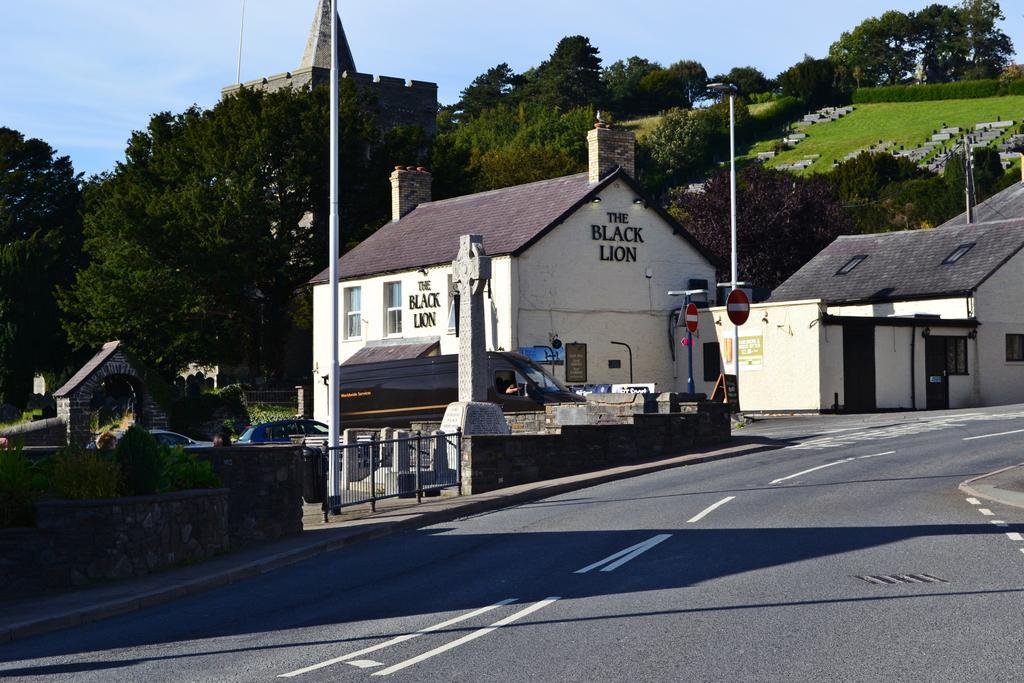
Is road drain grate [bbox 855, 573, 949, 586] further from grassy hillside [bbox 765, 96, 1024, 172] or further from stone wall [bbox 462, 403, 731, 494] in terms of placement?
grassy hillside [bbox 765, 96, 1024, 172]

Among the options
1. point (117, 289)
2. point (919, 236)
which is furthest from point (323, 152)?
point (919, 236)

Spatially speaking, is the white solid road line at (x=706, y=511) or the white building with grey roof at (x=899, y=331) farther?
the white building with grey roof at (x=899, y=331)

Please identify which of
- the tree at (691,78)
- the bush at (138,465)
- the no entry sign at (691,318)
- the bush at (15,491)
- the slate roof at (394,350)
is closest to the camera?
the bush at (15,491)

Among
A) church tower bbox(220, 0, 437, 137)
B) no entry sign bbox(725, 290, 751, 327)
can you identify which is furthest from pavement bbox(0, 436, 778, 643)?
church tower bbox(220, 0, 437, 137)

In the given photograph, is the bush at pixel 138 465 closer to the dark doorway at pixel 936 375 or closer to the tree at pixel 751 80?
the dark doorway at pixel 936 375

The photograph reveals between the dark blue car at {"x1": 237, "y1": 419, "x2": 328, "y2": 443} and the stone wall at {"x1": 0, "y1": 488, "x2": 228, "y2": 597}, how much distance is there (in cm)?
1660

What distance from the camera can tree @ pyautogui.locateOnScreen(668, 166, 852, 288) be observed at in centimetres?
6969

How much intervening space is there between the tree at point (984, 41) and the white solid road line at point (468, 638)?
499 feet

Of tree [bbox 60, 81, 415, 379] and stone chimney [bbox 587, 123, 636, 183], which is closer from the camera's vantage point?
stone chimney [bbox 587, 123, 636, 183]

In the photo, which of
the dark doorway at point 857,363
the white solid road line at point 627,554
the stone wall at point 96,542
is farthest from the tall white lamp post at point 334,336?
the dark doorway at point 857,363

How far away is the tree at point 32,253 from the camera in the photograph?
60.1m

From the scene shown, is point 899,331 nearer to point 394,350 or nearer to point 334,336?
point 394,350

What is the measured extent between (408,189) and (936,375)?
22363mm

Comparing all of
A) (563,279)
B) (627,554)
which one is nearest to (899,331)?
(563,279)
